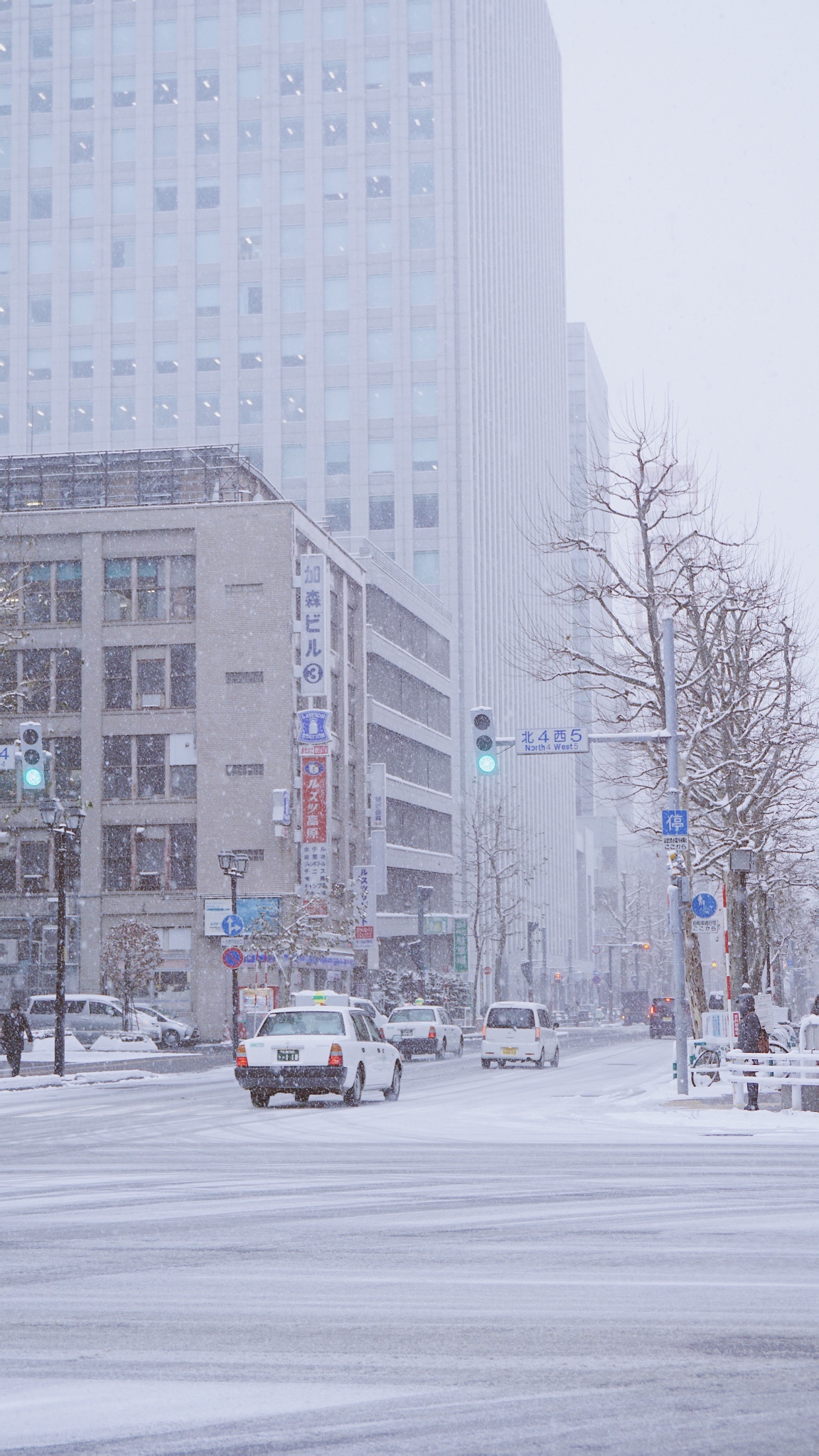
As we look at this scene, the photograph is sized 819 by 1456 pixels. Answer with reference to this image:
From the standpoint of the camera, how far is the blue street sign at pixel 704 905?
29.8 m

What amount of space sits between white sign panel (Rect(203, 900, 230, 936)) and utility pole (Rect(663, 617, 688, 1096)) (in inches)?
1626

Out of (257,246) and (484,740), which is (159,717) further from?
(257,246)

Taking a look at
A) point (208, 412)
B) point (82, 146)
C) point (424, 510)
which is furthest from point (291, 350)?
point (82, 146)

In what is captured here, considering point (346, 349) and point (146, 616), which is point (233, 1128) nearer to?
point (146, 616)

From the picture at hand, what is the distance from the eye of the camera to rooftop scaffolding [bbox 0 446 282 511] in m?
75.2

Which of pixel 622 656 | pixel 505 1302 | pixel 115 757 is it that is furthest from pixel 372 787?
pixel 505 1302

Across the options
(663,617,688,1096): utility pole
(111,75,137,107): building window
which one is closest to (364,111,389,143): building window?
(111,75,137,107): building window

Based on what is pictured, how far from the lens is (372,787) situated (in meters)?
85.1

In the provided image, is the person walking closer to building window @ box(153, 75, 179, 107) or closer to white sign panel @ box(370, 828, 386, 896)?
white sign panel @ box(370, 828, 386, 896)

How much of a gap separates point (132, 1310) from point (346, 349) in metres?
109

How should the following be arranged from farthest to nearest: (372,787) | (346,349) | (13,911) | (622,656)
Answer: (346,349)
(372,787)
(13,911)
(622,656)

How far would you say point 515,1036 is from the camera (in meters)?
46.2

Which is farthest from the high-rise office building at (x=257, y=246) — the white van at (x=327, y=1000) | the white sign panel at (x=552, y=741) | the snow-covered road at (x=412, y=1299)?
the snow-covered road at (x=412, y=1299)

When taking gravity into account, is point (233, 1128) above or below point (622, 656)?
below
